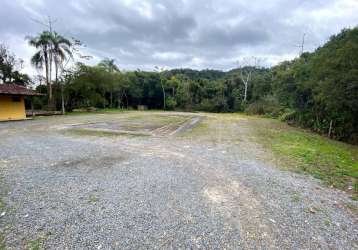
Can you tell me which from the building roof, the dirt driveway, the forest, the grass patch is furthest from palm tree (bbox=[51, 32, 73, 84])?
the grass patch

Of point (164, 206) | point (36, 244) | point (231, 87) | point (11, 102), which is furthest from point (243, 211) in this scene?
point (231, 87)

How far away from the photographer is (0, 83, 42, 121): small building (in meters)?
12.9

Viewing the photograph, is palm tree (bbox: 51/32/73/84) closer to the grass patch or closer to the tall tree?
the tall tree

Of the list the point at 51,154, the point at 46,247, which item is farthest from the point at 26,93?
the point at 46,247

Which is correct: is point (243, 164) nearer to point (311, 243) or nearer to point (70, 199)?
point (311, 243)

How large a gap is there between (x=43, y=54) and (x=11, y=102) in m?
7.46

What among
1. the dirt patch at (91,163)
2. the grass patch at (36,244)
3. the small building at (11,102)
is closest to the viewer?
the grass patch at (36,244)

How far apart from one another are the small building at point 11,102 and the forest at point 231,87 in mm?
4698

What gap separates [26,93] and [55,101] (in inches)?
264

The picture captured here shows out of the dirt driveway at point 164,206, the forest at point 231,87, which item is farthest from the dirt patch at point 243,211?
the forest at point 231,87

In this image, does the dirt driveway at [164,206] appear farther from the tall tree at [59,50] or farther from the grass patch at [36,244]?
the tall tree at [59,50]

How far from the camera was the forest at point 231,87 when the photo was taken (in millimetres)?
9016

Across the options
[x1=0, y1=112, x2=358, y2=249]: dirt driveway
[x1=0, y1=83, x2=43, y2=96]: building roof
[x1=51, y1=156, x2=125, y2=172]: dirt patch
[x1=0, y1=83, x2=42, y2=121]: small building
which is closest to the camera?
[x1=0, y1=112, x2=358, y2=249]: dirt driveway

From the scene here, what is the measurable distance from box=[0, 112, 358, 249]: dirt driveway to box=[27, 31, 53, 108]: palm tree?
1783 cm
